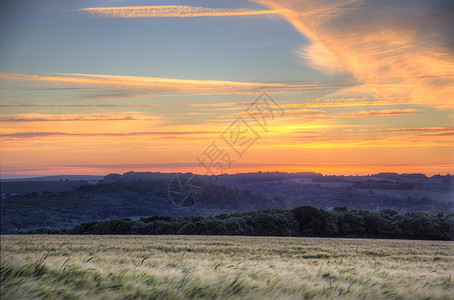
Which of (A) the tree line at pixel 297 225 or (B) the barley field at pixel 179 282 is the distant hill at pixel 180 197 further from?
(B) the barley field at pixel 179 282

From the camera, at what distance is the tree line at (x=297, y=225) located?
201 feet

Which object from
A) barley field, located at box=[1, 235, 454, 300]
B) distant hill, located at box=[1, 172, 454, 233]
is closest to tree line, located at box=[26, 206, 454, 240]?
distant hill, located at box=[1, 172, 454, 233]

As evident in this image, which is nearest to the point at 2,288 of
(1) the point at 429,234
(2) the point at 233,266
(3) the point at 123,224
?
(2) the point at 233,266

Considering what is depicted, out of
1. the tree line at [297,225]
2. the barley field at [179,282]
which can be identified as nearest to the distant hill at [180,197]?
the tree line at [297,225]

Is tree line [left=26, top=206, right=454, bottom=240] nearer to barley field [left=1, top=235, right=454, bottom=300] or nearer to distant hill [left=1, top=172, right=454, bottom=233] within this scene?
distant hill [left=1, top=172, right=454, bottom=233]

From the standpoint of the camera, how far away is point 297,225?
65.8 metres

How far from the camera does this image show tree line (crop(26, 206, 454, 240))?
61.2m

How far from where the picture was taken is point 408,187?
4464 inches

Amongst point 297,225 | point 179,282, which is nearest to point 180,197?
point 297,225

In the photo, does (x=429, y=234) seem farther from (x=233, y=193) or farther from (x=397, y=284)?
(x=397, y=284)

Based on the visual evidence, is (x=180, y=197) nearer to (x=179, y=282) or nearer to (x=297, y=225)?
(x=297, y=225)

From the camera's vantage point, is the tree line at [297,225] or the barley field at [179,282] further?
the tree line at [297,225]

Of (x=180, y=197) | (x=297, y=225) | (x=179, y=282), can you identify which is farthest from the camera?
(x=180, y=197)

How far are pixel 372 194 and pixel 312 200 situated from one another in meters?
28.8
